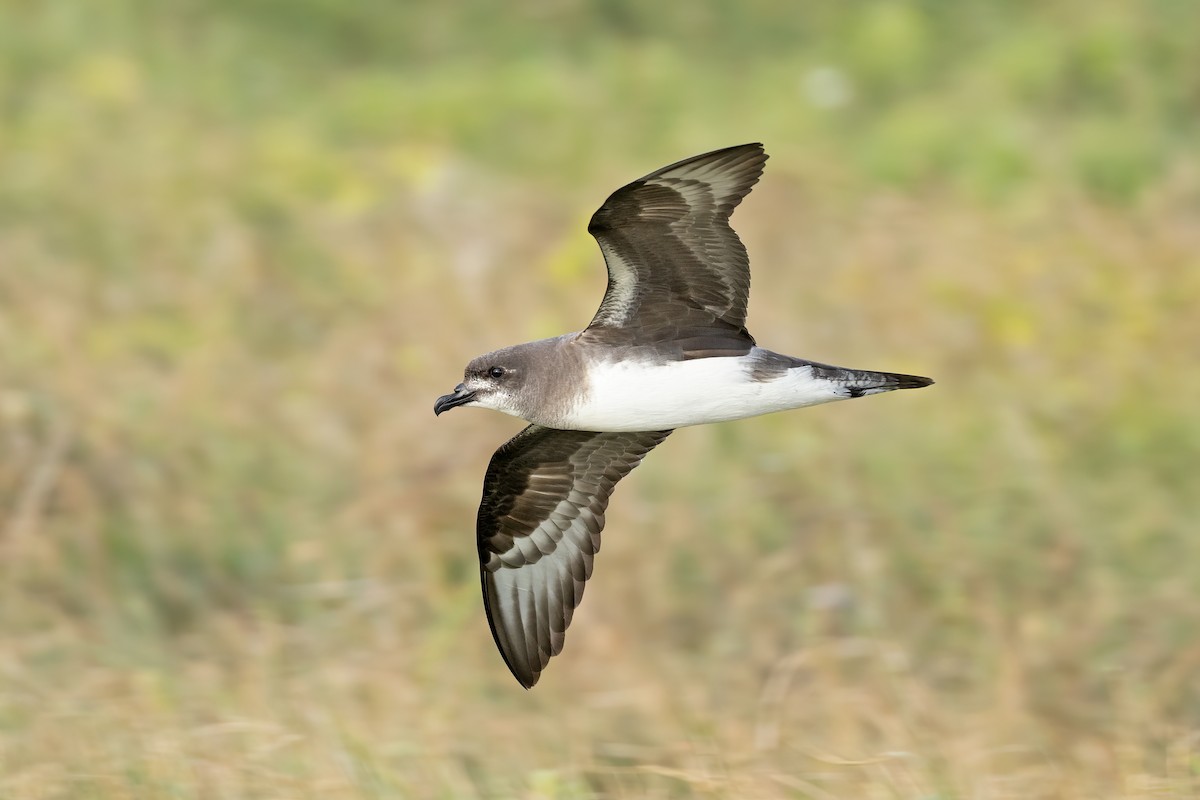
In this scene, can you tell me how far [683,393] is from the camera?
579 cm

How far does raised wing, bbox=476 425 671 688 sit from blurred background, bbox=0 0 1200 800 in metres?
0.59

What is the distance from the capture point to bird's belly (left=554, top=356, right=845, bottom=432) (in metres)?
5.78

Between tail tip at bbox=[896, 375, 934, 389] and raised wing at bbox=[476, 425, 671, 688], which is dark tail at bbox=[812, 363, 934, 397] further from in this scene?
raised wing at bbox=[476, 425, 671, 688]

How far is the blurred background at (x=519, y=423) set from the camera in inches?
291

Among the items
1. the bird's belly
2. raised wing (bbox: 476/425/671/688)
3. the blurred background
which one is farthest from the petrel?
the blurred background

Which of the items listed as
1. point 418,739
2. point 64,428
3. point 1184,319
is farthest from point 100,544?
point 1184,319

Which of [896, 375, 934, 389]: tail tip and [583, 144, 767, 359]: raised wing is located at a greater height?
[583, 144, 767, 359]: raised wing

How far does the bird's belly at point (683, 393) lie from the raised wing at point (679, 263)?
Answer: 0.10m

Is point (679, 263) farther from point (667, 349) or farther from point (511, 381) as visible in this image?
point (511, 381)

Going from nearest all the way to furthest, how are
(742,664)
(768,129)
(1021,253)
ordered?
(742,664) → (1021,253) → (768,129)

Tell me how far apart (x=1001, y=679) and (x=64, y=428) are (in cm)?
530

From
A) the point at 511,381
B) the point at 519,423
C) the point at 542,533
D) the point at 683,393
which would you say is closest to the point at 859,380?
the point at 683,393

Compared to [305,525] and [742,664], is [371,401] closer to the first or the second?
[305,525]

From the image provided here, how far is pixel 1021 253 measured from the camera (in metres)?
11.5
